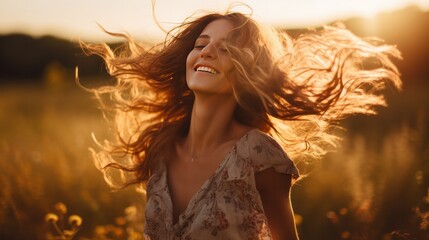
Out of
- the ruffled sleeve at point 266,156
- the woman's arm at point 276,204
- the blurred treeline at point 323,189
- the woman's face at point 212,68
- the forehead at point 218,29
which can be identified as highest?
the forehead at point 218,29

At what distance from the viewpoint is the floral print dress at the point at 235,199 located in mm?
2904

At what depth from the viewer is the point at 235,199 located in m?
2.95

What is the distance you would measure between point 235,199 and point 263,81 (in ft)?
2.03

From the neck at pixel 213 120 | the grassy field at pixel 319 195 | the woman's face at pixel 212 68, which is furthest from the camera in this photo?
the grassy field at pixel 319 195

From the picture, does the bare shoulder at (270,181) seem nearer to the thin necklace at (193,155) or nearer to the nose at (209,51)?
the thin necklace at (193,155)

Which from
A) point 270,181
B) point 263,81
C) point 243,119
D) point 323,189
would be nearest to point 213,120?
point 243,119

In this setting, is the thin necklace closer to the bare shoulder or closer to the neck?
the neck

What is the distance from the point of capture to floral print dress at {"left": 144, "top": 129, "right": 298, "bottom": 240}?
2.90m

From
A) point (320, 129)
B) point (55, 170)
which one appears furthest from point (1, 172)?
point (320, 129)

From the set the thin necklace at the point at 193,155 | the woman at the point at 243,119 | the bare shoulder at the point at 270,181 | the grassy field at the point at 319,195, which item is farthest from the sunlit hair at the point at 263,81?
the grassy field at the point at 319,195

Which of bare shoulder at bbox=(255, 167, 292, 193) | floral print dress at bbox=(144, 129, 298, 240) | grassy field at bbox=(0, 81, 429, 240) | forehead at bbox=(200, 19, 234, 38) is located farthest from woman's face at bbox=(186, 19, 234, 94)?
grassy field at bbox=(0, 81, 429, 240)

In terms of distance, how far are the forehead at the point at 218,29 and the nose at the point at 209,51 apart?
0.34 ft

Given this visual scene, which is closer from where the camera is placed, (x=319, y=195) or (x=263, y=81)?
(x=263, y=81)

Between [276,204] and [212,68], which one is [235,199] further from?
[212,68]
